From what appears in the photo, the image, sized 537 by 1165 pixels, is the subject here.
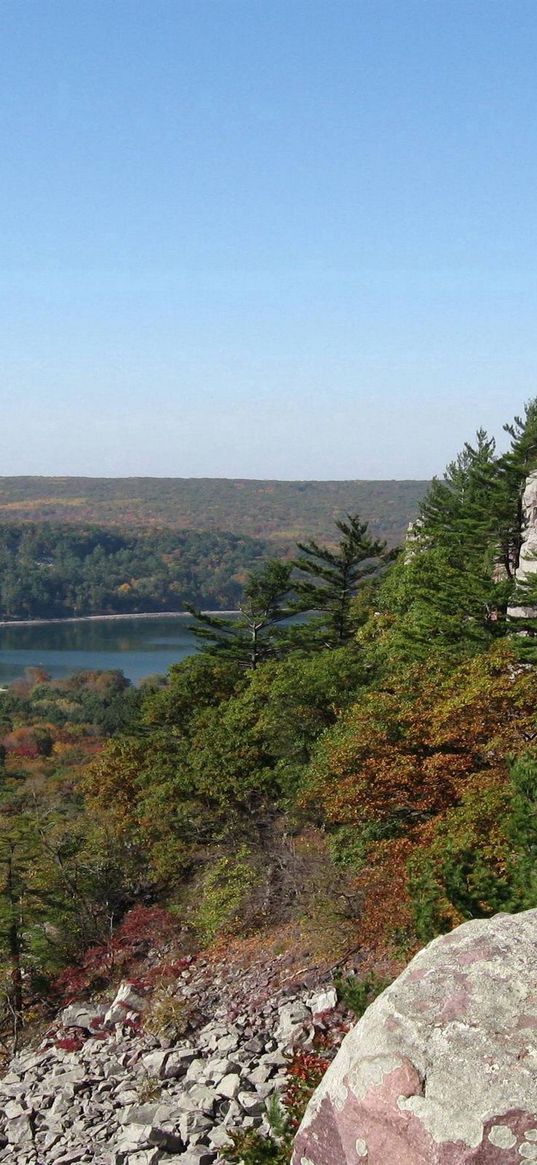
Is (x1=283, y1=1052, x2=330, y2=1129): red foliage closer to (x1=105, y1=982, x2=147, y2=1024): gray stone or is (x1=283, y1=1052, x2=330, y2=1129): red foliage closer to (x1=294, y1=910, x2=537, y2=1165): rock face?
(x1=294, y1=910, x2=537, y2=1165): rock face

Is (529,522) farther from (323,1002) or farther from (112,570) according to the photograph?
(112,570)

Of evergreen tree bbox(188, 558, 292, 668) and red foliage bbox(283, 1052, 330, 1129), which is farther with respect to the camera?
evergreen tree bbox(188, 558, 292, 668)

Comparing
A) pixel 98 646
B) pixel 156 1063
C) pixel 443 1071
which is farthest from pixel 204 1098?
pixel 98 646

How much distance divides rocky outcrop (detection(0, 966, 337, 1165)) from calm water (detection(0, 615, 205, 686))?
238 ft

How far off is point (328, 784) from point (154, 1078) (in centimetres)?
470

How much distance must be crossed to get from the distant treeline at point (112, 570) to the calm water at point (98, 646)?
6.37m

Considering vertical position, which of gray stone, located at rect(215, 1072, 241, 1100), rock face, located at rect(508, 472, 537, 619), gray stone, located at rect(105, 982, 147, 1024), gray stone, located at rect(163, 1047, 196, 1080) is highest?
rock face, located at rect(508, 472, 537, 619)

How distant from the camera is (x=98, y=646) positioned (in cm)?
11462

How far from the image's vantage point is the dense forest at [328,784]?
11.3 metres

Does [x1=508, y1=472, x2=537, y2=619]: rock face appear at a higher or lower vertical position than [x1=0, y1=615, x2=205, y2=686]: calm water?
higher

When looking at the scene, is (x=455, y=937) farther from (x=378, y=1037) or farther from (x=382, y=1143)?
(x=382, y=1143)

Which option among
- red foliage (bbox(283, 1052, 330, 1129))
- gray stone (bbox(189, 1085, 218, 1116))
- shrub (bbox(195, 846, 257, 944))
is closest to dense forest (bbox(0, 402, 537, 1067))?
shrub (bbox(195, 846, 257, 944))

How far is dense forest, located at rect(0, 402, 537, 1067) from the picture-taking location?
37.2ft

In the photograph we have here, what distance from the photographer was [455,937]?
558 cm
